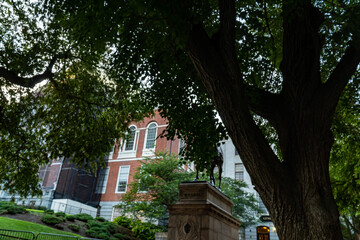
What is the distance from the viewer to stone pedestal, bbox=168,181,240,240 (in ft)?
25.8

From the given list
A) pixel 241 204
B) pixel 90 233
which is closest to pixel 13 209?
pixel 90 233

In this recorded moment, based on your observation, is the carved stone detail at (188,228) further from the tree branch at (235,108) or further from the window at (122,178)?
the window at (122,178)

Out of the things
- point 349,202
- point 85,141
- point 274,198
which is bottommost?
point 274,198

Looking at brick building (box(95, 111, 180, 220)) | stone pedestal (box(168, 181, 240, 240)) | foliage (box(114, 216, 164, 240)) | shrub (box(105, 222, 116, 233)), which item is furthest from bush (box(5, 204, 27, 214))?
stone pedestal (box(168, 181, 240, 240))

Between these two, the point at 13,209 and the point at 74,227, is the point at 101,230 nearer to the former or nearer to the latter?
the point at 74,227

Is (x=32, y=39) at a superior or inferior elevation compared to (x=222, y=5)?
superior

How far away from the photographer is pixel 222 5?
490 centimetres

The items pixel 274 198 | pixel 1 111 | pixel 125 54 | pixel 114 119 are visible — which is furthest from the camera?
pixel 114 119

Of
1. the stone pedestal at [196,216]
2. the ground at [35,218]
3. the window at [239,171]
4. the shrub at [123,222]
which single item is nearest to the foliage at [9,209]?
the ground at [35,218]

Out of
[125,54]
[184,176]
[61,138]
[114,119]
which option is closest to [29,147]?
[61,138]

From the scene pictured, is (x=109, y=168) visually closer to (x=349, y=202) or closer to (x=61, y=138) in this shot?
(x=61, y=138)

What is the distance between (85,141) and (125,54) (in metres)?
4.12

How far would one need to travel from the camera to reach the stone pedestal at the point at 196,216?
7862mm

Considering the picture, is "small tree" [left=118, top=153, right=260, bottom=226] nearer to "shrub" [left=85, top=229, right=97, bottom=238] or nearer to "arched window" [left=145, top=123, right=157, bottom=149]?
"shrub" [left=85, top=229, right=97, bottom=238]
